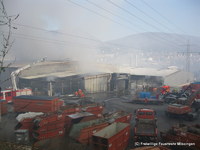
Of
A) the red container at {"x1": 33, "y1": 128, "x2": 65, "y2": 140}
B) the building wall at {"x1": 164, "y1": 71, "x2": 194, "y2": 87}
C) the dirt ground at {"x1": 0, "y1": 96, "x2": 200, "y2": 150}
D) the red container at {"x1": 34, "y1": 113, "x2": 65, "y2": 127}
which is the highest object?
the building wall at {"x1": 164, "y1": 71, "x2": 194, "y2": 87}

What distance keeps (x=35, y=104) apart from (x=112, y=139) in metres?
8.76

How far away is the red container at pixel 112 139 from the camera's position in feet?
24.4

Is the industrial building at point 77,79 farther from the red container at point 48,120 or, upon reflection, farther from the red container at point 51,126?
the red container at point 51,126

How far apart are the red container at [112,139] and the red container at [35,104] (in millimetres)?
6630

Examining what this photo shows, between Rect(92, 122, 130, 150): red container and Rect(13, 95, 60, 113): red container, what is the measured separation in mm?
6630

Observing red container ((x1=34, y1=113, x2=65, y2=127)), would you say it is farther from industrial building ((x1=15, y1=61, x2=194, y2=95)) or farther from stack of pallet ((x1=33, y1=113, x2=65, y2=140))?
industrial building ((x1=15, y1=61, x2=194, y2=95))

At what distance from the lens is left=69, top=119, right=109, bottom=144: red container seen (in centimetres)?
876

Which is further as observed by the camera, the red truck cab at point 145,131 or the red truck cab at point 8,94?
the red truck cab at point 8,94

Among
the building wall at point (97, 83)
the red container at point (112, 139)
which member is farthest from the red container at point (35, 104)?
the building wall at point (97, 83)

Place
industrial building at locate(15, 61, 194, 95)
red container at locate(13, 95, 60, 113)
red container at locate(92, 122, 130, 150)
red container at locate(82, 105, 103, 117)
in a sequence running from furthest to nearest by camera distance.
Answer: industrial building at locate(15, 61, 194, 95), red container at locate(13, 95, 60, 113), red container at locate(82, 105, 103, 117), red container at locate(92, 122, 130, 150)

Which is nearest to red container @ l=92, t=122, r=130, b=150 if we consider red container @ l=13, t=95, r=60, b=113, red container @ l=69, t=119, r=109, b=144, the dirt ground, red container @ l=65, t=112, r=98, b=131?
red container @ l=69, t=119, r=109, b=144

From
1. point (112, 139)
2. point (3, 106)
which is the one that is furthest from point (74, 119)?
point (3, 106)

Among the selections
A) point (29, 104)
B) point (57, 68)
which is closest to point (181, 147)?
point (29, 104)

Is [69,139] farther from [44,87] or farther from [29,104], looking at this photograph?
[44,87]
